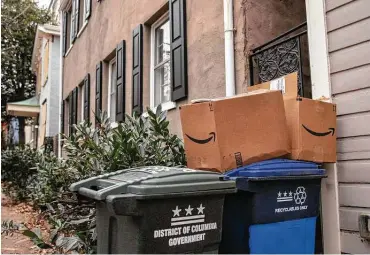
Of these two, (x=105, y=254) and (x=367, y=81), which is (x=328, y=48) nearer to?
(x=367, y=81)

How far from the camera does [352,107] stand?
2936 mm

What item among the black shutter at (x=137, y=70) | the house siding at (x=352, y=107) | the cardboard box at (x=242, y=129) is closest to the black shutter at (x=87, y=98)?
the black shutter at (x=137, y=70)

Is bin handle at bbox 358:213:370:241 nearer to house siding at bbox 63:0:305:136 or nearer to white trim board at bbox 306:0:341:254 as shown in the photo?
white trim board at bbox 306:0:341:254

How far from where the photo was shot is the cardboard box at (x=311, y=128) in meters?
2.71

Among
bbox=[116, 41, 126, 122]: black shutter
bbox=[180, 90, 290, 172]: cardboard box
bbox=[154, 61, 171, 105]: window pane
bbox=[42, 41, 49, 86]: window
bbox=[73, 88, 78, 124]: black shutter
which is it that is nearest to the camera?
bbox=[180, 90, 290, 172]: cardboard box

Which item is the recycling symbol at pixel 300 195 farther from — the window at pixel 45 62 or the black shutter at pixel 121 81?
the window at pixel 45 62

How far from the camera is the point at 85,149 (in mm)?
3852

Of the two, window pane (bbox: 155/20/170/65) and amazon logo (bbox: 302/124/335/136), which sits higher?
window pane (bbox: 155/20/170/65)

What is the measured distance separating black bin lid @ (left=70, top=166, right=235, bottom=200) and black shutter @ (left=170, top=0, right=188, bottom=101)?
3042 millimetres

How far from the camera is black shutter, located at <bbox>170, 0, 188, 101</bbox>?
508 cm

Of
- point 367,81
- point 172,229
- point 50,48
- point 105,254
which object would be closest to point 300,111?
point 367,81

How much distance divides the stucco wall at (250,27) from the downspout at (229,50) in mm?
46

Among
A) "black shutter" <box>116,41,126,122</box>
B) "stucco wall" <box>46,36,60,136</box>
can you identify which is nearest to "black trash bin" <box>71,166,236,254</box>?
"black shutter" <box>116,41,126,122</box>

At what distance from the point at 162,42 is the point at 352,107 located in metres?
4.22
